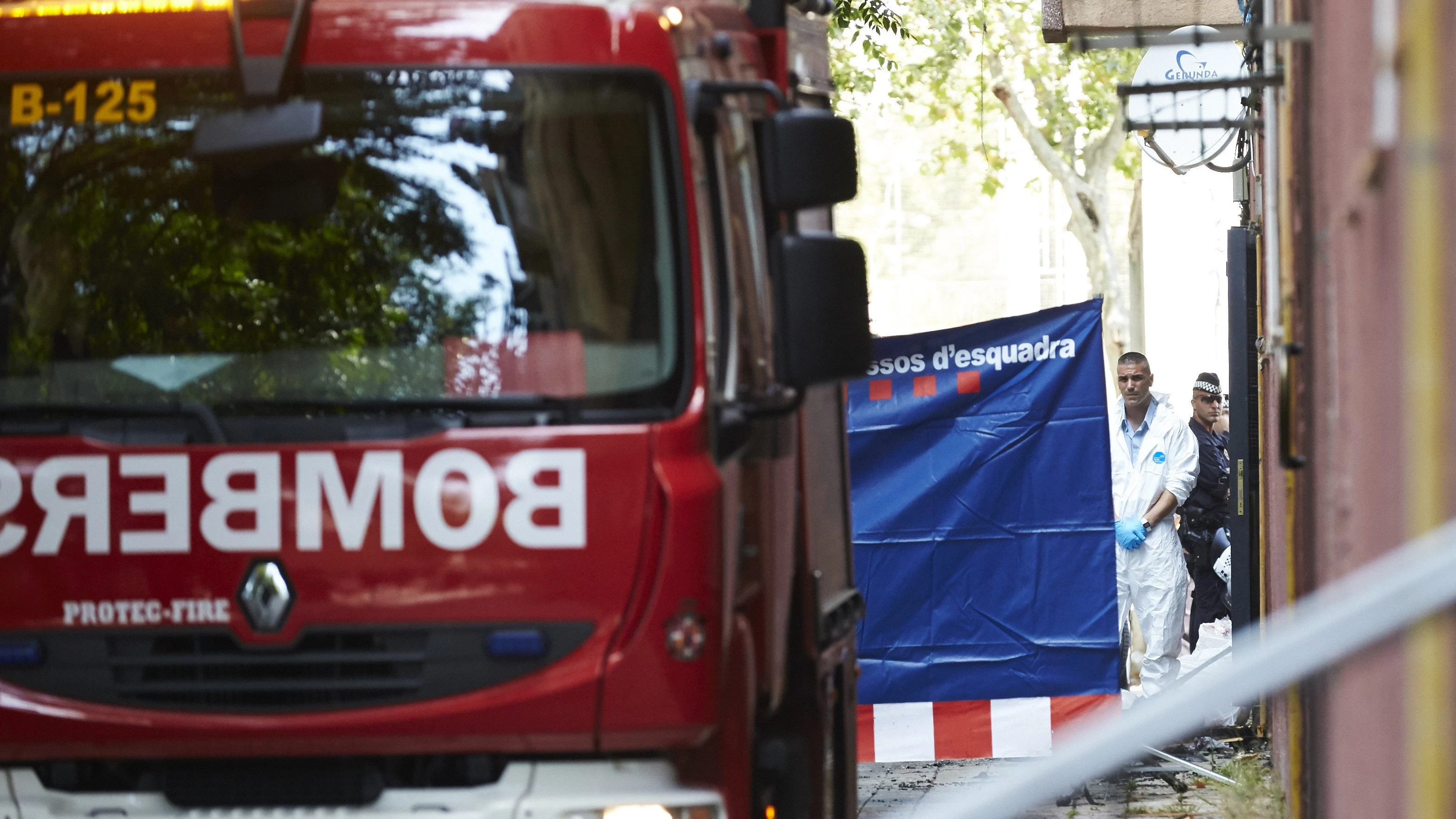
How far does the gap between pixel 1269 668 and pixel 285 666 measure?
2771mm

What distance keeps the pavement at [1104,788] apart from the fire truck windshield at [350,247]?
3923 millimetres

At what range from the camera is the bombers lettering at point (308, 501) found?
429 centimetres

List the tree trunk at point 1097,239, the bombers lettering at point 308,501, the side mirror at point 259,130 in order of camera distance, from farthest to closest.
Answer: the tree trunk at point 1097,239, the side mirror at point 259,130, the bombers lettering at point 308,501

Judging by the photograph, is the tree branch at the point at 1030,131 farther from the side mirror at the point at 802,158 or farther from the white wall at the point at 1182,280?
the side mirror at the point at 802,158

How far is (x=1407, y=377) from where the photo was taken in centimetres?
286

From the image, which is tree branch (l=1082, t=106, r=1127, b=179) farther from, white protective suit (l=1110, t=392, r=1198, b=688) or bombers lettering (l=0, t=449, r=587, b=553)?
Result: bombers lettering (l=0, t=449, r=587, b=553)

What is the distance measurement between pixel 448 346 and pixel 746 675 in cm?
98

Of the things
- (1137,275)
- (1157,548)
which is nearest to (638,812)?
(1157,548)

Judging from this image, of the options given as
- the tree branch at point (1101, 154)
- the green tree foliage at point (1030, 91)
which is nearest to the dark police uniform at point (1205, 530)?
the green tree foliage at point (1030, 91)

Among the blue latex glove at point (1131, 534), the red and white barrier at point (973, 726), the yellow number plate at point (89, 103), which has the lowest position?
the red and white barrier at point (973, 726)

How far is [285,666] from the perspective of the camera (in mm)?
4359

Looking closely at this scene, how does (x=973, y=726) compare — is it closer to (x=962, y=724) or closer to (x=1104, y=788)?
(x=962, y=724)

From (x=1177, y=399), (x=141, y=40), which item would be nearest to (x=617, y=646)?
(x=141, y=40)

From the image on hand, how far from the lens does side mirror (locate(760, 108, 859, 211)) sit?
4559 mm
